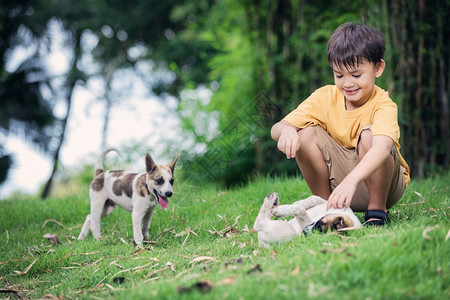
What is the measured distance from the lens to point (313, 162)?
3.72 meters

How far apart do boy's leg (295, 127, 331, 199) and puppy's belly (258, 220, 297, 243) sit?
0.67 m

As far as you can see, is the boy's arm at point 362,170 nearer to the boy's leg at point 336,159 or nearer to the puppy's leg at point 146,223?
the boy's leg at point 336,159

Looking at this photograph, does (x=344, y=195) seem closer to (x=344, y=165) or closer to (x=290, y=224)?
(x=290, y=224)

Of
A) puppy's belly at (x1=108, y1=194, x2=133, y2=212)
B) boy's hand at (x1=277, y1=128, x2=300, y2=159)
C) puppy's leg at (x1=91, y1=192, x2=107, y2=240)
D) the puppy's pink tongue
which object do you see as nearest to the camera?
boy's hand at (x1=277, y1=128, x2=300, y2=159)

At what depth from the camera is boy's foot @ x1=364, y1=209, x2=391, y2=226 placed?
135 inches

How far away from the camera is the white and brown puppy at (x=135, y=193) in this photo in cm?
397

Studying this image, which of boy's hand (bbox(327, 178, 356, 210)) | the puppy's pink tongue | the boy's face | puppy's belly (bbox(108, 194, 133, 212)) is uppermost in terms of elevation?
the boy's face

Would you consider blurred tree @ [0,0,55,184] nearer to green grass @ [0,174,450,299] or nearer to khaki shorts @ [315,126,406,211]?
green grass @ [0,174,450,299]

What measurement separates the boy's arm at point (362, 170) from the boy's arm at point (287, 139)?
1.54ft

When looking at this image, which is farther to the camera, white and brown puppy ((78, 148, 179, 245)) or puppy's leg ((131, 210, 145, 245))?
puppy's leg ((131, 210, 145, 245))

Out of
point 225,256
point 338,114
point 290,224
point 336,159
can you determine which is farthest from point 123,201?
point 338,114

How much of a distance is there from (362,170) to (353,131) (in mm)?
718

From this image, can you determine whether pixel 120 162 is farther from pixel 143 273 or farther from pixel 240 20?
pixel 143 273

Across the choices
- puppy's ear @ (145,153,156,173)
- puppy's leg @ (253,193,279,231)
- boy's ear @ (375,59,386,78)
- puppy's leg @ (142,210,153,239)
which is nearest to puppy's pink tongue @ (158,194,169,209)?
puppy's ear @ (145,153,156,173)
